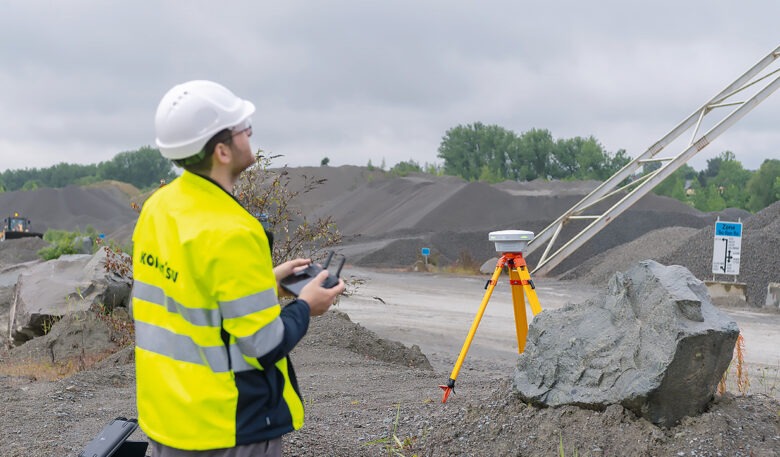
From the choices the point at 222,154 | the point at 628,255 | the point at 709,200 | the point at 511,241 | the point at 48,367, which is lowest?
the point at 48,367

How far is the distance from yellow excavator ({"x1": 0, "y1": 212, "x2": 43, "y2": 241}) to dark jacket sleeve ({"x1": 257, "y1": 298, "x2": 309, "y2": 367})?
130 ft

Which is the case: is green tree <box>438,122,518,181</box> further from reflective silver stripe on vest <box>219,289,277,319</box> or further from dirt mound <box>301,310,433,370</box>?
reflective silver stripe on vest <box>219,289,277,319</box>

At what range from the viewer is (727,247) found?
16984 mm

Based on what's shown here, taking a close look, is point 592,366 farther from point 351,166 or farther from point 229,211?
point 351,166

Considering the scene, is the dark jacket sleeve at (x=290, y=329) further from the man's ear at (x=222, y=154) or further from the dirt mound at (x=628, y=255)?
the dirt mound at (x=628, y=255)

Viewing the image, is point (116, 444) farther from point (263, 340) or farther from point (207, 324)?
point (263, 340)

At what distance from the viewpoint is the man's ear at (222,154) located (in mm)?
2488

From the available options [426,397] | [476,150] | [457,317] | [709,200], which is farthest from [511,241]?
[476,150]

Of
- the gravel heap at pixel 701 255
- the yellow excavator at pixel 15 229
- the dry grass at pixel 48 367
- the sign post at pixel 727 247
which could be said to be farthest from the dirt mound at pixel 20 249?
the sign post at pixel 727 247

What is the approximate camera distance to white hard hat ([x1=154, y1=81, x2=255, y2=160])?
8.09 feet

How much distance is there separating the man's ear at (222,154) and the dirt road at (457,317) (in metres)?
6.11

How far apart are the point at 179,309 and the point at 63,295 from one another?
9.51 m

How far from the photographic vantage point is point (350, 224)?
4472 cm

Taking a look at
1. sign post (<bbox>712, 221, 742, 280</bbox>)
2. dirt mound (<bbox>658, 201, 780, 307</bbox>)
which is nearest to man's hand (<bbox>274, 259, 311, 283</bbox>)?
sign post (<bbox>712, 221, 742, 280</bbox>)
